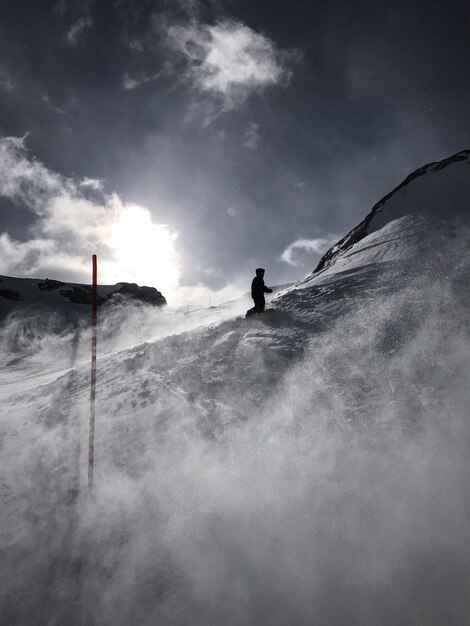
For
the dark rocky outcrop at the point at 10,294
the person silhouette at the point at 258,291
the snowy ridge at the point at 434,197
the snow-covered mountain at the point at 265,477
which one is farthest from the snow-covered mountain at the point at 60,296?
the snow-covered mountain at the point at 265,477

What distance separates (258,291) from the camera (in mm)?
10461

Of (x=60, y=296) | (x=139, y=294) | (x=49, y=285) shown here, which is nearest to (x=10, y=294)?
(x=60, y=296)

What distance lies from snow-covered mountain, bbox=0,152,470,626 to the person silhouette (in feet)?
3.10

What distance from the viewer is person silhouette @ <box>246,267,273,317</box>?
1041 cm

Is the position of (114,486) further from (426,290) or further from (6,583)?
(426,290)

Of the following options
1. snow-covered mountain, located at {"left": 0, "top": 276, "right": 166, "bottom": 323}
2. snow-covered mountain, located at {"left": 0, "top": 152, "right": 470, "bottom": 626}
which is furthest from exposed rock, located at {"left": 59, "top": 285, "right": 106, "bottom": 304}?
snow-covered mountain, located at {"left": 0, "top": 152, "right": 470, "bottom": 626}

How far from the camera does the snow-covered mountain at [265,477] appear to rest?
416 centimetres

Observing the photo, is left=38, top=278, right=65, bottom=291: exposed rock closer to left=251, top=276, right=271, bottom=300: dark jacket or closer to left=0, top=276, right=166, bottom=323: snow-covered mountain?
left=0, top=276, right=166, bottom=323: snow-covered mountain

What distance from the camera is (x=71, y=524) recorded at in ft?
16.4

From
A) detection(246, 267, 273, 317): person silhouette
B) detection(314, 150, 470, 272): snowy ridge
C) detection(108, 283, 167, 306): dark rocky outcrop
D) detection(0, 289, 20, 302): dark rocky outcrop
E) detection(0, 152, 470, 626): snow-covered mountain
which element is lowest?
detection(0, 152, 470, 626): snow-covered mountain

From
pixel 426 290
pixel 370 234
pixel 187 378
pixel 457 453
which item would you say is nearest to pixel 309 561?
pixel 457 453

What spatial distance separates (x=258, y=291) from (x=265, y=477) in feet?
19.8

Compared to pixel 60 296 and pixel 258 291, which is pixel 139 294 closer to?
pixel 60 296

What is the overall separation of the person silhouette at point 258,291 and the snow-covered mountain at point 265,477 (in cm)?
94
